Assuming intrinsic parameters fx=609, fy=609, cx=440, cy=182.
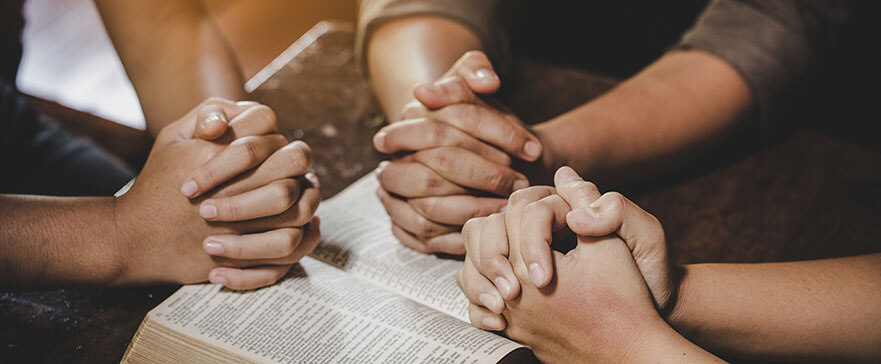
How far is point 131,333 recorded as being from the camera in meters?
0.75

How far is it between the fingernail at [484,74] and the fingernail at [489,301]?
334 mm

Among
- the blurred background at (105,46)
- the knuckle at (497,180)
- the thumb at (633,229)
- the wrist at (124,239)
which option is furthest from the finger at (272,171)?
the blurred background at (105,46)

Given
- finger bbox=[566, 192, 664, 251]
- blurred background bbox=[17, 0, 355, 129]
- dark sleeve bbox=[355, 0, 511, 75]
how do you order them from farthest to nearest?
blurred background bbox=[17, 0, 355, 129] < dark sleeve bbox=[355, 0, 511, 75] < finger bbox=[566, 192, 664, 251]

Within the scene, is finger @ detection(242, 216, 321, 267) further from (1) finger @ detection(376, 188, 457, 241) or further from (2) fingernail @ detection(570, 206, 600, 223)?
(2) fingernail @ detection(570, 206, 600, 223)

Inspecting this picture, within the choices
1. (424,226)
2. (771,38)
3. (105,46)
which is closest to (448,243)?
(424,226)

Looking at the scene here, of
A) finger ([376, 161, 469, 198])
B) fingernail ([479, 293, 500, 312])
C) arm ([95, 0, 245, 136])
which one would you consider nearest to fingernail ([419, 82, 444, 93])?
finger ([376, 161, 469, 198])

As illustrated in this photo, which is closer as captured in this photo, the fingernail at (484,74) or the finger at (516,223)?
the finger at (516,223)

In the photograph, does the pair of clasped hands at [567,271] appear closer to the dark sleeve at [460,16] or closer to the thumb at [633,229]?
the thumb at [633,229]

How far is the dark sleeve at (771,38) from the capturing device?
988mm

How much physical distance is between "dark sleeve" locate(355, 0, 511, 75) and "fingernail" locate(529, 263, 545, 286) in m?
0.62

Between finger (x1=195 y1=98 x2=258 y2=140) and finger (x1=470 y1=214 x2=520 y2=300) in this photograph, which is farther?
finger (x1=195 y1=98 x2=258 y2=140)

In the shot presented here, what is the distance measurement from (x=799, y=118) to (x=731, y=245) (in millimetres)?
380

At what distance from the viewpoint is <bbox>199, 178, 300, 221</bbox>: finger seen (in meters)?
0.72

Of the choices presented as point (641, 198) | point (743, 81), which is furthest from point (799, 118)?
point (641, 198)
